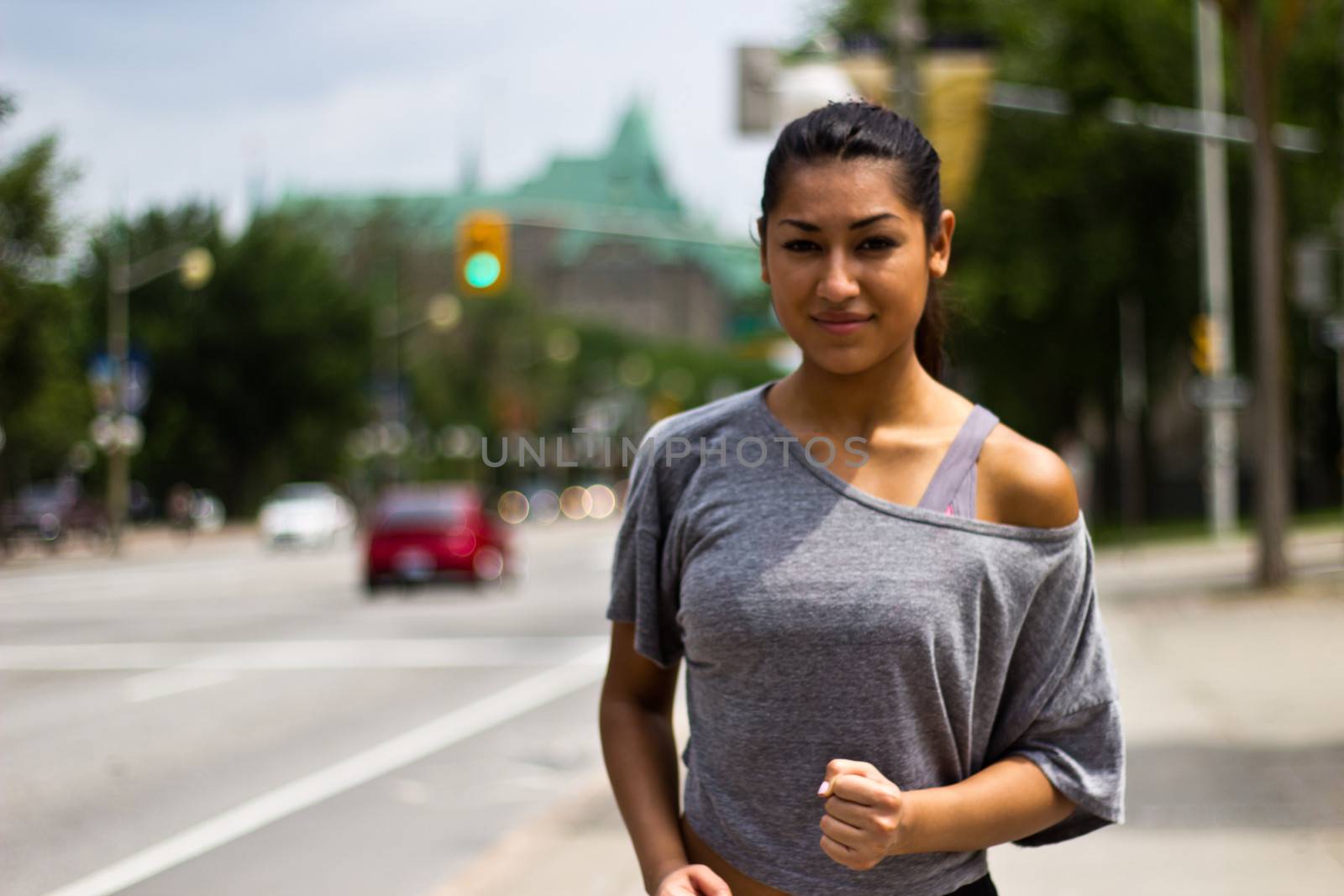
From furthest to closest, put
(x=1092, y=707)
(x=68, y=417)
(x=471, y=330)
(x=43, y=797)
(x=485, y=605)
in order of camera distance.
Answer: (x=471, y=330) → (x=68, y=417) → (x=485, y=605) → (x=43, y=797) → (x=1092, y=707)

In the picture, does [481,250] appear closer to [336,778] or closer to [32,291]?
[336,778]

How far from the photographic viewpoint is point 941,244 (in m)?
2.30

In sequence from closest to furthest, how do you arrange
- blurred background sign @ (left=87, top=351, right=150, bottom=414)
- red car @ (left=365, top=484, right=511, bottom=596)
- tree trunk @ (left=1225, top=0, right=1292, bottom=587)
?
tree trunk @ (left=1225, top=0, right=1292, bottom=587) → red car @ (left=365, top=484, right=511, bottom=596) → blurred background sign @ (left=87, top=351, right=150, bottom=414)

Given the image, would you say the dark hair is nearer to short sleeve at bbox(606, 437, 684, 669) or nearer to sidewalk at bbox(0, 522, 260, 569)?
short sleeve at bbox(606, 437, 684, 669)

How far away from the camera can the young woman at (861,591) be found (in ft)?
6.80

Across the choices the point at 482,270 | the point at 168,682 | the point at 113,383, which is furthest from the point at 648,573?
the point at 113,383

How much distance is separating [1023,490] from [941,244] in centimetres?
37

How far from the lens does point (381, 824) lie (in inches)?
313

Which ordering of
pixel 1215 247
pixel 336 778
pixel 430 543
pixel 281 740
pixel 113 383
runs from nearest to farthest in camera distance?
pixel 336 778 < pixel 281 740 < pixel 430 543 < pixel 1215 247 < pixel 113 383

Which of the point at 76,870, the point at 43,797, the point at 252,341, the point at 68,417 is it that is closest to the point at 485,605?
the point at 43,797

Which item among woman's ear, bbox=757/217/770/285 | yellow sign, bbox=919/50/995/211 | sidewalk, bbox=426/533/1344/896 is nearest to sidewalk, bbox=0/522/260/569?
yellow sign, bbox=919/50/995/211

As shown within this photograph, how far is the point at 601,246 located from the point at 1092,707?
523 ft

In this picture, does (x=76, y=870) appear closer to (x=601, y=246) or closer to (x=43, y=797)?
(x=43, y=797)

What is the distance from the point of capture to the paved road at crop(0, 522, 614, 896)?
24.0 feet
